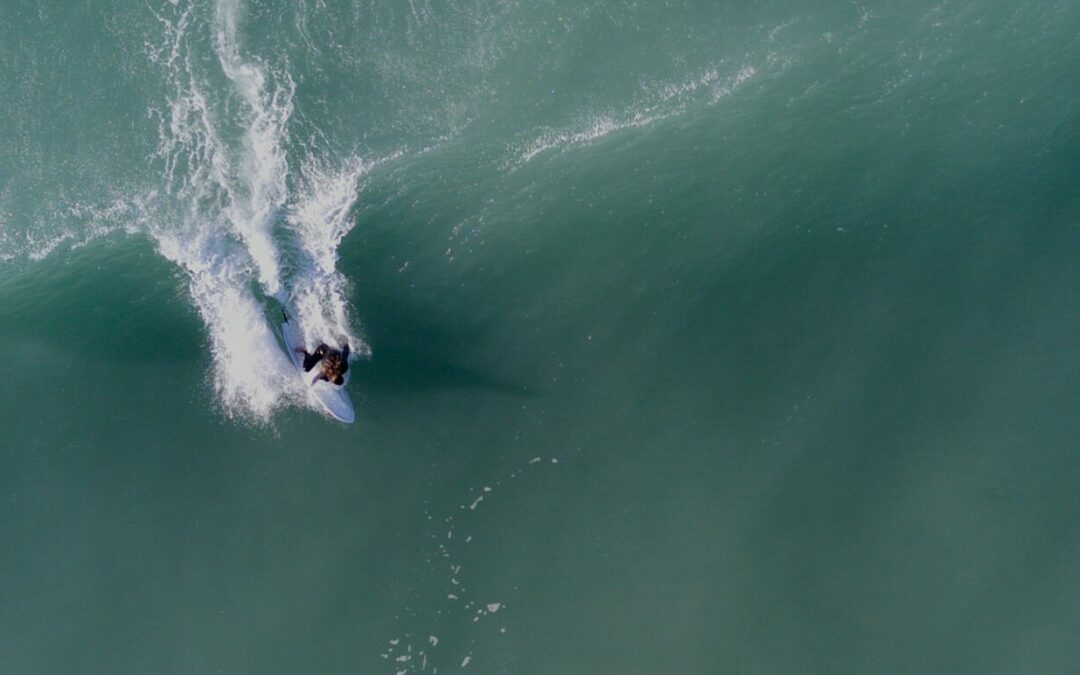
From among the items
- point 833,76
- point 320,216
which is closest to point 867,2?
point 833,76

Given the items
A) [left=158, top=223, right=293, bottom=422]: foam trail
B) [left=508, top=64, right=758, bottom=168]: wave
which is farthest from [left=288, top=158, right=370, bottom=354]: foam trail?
[left=508, top=64, right=758, bottom=168]: wave

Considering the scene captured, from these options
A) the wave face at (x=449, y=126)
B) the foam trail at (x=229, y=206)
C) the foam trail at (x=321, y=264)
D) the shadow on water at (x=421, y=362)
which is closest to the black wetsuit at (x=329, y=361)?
the foam trail at (x=321, y=264)

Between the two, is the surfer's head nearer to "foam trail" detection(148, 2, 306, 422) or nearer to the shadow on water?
the shadow on water

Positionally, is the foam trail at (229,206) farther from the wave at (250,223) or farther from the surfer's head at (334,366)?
the surfer's head at (334,366)

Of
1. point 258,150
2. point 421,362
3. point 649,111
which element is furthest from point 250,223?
point 649,111

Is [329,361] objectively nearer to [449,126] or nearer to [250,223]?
[250,223]

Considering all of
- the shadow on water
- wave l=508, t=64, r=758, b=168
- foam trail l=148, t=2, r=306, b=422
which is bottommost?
the shadow on water
